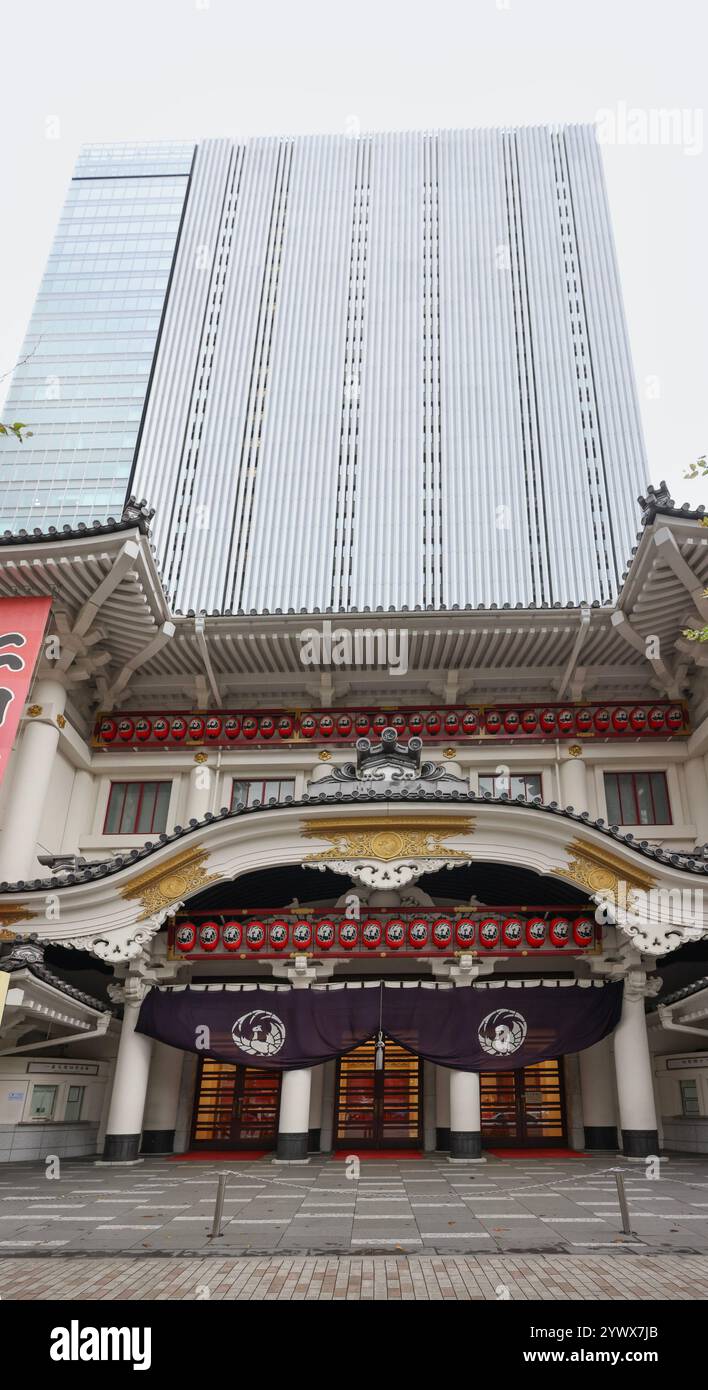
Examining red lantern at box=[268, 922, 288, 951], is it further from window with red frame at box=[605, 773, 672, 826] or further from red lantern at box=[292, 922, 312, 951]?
window with red frame at box=[605, 773, 672, 826]

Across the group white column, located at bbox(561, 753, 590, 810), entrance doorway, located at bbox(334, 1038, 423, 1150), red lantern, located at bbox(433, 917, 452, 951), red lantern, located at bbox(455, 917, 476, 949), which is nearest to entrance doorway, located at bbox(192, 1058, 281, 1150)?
entrance doorway, located at bbox(334, 1038, 423, 1150)

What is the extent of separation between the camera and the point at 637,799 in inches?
800

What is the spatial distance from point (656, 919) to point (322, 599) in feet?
236

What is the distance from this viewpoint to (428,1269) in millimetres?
7250

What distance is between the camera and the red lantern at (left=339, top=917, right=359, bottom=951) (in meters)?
15.9

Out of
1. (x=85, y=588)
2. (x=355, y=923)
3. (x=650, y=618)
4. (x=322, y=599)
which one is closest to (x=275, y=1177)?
(x=355, y=923)

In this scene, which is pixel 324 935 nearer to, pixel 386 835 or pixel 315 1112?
pixel 386 835

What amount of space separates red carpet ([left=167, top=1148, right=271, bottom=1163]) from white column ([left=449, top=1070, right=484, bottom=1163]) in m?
4.26

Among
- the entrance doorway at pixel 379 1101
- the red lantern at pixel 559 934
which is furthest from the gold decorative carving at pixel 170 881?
the red lantern at pixel 559 934

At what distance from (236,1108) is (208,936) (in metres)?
4.74

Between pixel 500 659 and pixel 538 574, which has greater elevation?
pixel 538 574

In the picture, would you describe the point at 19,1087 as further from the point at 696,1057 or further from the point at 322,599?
the point at 322,599

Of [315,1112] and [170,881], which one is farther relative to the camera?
[315,1112]

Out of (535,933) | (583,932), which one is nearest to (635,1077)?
(583,932)
